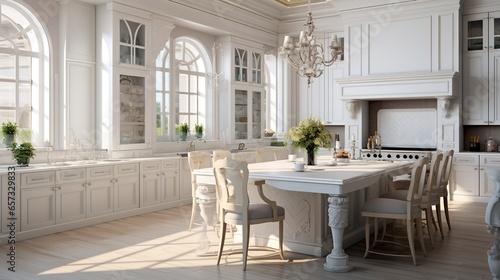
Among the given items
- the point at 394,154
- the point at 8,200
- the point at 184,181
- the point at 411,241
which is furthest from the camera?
the point at 394,154

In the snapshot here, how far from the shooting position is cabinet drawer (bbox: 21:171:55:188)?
5.03 metres

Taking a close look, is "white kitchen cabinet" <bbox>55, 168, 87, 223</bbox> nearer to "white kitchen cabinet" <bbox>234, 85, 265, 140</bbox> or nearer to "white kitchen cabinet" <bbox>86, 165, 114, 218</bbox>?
"white kitchen cabinet" <bbox>86, 165, 114, 218</bbox>

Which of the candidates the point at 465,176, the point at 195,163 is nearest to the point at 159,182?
the point at 195,163

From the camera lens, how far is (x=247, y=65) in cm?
911

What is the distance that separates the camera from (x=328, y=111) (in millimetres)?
9391

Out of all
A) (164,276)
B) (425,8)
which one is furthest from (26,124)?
(425,8)

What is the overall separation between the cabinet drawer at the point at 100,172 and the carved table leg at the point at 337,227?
3.13 meters

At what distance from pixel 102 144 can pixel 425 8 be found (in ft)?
18.1

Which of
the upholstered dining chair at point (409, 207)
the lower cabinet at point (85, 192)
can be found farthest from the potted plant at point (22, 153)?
the upholstered dining chair at point (409, 207)

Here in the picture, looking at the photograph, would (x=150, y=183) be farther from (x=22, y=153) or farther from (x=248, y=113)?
(x=248, y=113)

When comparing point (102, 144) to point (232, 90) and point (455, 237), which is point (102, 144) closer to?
point (232, 90)

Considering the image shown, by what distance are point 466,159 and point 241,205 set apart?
5034mm

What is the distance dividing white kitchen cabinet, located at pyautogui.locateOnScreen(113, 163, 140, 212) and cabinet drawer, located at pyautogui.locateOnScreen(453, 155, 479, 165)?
5.03 meters

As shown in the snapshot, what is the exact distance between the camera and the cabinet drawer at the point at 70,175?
5.39 meters
